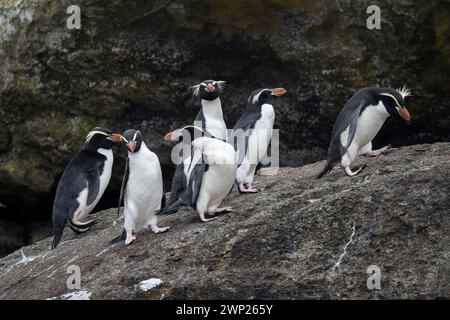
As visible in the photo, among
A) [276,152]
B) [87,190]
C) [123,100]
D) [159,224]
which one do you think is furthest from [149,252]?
[123,100]

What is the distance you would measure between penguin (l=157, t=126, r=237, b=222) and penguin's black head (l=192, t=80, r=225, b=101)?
1579 millimetres

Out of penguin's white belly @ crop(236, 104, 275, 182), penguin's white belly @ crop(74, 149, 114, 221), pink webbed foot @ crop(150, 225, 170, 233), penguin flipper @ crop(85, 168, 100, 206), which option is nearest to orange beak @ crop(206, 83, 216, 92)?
penguin's white belly @ crop(236, 104, 275, 182)

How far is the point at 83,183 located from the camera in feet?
33.9

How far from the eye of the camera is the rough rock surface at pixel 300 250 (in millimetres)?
7188

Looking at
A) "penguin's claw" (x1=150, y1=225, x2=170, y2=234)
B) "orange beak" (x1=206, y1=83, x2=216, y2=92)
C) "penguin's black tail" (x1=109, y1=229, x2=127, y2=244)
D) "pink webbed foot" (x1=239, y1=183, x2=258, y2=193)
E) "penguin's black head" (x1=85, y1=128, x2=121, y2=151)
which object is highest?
"orange beak" (x1=206, y1=83, x2=216, y2=92)

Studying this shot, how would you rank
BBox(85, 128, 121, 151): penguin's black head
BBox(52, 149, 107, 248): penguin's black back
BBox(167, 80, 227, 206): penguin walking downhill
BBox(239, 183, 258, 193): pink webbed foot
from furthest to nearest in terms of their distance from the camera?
BBox(85, 128, 121, 151): penguin's black head, BBox(167, 80, 227, 206): penguin walking downhill, BBox(52, 149, 107, 248): penguin's black back, BBox(239, 183, 258, 193): pink webbed foot

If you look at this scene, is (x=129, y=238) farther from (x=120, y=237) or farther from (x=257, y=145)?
(x=257, y=145)

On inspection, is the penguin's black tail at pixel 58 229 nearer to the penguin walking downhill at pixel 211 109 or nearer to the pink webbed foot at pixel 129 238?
the pink webbed foot at pixel 129 238

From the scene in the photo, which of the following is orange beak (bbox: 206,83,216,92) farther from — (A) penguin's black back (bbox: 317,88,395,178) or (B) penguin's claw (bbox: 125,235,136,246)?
(B) penguin's claw (bbox: 125,235,136,246)

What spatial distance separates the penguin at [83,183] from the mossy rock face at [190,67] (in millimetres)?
1230

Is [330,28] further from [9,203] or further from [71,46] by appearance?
[9,203]

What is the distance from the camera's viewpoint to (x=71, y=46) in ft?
38.4

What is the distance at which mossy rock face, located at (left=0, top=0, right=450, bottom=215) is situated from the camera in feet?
36.9
